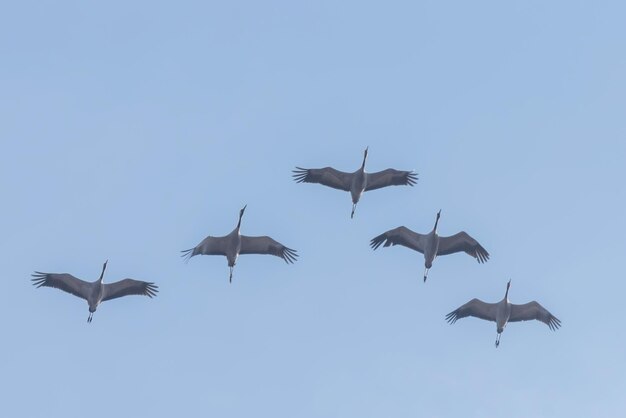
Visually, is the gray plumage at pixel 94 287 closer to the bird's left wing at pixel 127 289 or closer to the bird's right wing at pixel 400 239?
the bird's left wing at pixel 127 289

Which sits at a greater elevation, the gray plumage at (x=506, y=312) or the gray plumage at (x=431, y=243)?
the gray plumage at (x=431, y=243)

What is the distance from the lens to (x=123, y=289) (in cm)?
6400

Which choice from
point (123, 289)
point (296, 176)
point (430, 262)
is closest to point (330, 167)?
point (296, 176)

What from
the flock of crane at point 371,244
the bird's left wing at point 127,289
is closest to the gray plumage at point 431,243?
the flock of crane at point 371,244

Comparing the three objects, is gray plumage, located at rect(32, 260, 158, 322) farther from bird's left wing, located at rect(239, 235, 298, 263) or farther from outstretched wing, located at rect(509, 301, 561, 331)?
outstretched wing, located at rect(509, 301, 561, 331)

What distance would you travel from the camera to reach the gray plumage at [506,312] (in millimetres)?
65062

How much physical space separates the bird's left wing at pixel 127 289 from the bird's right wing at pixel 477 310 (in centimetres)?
1281

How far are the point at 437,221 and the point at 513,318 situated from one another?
5056mm

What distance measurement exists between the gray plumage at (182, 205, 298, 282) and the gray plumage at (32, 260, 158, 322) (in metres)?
2.26

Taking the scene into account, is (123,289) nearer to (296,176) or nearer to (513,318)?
(296,176)

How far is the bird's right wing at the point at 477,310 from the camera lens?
66188 millimetres

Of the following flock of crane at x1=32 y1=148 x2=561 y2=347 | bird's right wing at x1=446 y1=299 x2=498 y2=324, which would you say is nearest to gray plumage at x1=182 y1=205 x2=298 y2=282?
flock of crane at x1=32 y1=148 x2=561 y2=347

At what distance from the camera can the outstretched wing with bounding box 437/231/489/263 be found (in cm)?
6462

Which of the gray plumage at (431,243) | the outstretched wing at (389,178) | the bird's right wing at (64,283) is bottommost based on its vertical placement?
the bird's right wing at (64,283)
